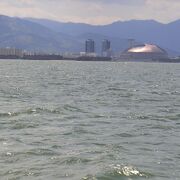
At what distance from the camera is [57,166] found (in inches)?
647

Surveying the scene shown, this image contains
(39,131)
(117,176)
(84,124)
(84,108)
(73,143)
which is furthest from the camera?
(84,108)

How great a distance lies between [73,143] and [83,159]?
3.18m

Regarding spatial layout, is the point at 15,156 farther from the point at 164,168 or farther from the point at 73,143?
the point at 164,168

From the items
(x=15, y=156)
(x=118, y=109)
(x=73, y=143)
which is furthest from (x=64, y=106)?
(x=15, y=156)

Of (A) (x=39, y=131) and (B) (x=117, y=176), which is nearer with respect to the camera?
(B) (x=117, y=176)

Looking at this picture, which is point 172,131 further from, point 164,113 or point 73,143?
point 164,113

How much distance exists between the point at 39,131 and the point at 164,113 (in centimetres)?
1152

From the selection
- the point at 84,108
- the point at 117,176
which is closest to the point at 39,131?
the point at 117,176

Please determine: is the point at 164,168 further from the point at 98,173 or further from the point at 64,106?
the point at 64,106

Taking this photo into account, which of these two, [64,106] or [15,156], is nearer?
[15,156]

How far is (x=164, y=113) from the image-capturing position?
3228cm

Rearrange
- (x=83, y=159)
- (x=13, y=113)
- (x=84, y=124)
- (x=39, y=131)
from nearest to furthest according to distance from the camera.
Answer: (x=83, y=159) → (x=39, y=131) → (x=84, y=124) → (x=13, y=113)

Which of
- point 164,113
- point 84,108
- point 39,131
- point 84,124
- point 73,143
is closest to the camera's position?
point 73,143

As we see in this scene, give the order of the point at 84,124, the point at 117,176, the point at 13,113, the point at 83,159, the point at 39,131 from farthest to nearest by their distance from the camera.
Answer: the point at 13,113, the point at 84,124, the point at 39,131, the point at 83,159, the point at 117,176
